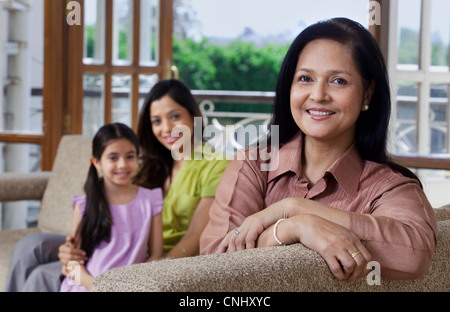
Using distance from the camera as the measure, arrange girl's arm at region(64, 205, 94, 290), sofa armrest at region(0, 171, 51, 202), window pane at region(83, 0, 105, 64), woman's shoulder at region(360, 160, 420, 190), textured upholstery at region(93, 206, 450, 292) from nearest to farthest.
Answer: textured upholstery at region(93, 206, 450, 292) < woman's shoulder at region(360, 160, 420, 190) < girl's arm at region(64, 205, 94, 290) < sofa armrest at region(0, 171, 51, 202) < window pane at region(83, 0, 105, 64)

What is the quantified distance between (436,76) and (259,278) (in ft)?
8.01

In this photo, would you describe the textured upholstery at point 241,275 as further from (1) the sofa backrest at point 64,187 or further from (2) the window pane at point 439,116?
(2) the window pane at point 439,116

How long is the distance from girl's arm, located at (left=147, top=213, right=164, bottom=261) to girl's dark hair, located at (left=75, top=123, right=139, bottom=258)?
0.14 m

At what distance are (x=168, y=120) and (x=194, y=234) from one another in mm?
413

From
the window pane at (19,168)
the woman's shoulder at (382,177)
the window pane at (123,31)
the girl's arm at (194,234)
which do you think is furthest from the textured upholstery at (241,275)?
the window pane at (19,168)

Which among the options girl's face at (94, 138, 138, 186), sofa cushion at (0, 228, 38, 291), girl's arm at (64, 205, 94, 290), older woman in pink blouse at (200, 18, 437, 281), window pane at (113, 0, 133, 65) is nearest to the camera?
older woman in pink blouse at (200, 18, 437, 281)

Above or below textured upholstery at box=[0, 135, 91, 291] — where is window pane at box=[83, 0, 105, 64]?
above

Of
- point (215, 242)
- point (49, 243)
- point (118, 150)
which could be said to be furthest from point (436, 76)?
point (215, 242)

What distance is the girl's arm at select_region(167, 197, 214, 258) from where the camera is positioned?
2.25 m

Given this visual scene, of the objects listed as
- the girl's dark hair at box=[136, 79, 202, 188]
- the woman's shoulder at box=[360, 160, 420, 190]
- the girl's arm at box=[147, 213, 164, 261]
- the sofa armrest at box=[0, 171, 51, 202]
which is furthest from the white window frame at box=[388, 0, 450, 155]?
the woman's shoulder at box=[360, 160, 420, 190]

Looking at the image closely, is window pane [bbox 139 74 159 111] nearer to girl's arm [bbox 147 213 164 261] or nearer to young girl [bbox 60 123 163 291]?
young girl [bbox 60 123 163 291]

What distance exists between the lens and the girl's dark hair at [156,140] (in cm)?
245
